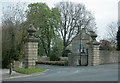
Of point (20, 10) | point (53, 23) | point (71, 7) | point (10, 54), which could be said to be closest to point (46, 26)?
point (53, 23)

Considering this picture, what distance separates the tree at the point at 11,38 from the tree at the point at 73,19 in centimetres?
2737

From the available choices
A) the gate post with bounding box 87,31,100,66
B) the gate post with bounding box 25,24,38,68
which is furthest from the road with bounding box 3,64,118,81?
the gate post with bounding box 87,31,100,66

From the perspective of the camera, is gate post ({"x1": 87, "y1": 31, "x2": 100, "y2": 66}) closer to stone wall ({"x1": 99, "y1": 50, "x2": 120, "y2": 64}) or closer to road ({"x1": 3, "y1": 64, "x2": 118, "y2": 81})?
stone wall ({"x1": 99, "y1": 50, "x2": 120, "y2": 64})

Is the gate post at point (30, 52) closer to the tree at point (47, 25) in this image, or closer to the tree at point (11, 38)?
the tree at point (11, 38)

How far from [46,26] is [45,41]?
3.49 metres

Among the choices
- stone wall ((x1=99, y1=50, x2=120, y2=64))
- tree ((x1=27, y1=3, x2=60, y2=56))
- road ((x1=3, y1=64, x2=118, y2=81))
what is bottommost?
road ((x1=3, y1=64, x2=118, y2=81))

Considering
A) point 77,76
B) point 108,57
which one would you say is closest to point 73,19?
point 108,57

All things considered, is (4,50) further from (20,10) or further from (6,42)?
(20,10)

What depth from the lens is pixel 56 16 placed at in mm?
50406

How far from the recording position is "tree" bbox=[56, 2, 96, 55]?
175 feet

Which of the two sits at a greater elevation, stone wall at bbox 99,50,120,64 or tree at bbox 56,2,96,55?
tree at bbox 56,2,96,55

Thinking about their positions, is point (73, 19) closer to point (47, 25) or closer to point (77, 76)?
point (47, 25)

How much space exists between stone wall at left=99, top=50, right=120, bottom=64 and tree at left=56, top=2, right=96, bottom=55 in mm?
20622

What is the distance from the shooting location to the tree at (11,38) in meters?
24.2
